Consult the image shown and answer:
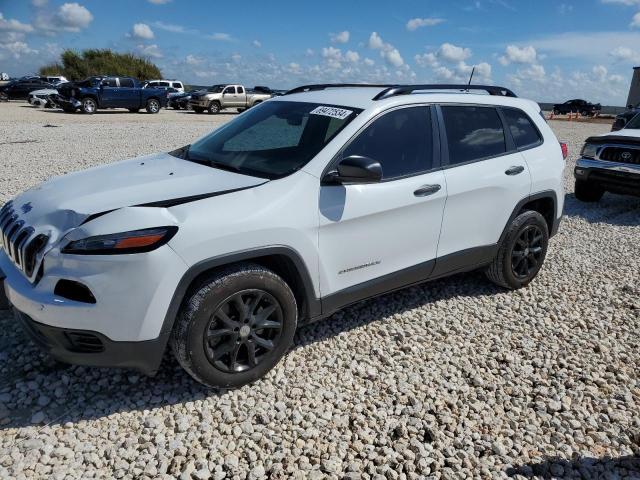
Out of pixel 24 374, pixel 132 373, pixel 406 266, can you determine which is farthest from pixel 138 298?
pixel 406 266

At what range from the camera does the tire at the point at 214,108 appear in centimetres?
2855

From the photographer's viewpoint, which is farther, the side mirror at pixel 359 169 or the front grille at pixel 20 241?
the side mirror at pixel 359 169

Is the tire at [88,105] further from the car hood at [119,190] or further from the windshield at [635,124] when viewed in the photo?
the car hood at [119,190]

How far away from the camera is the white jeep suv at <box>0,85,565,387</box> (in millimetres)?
2496

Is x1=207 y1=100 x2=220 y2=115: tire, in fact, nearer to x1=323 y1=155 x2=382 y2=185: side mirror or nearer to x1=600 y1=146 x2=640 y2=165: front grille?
x1=600 y1=146 x2=640 y2=165: front grille

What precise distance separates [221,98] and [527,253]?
26.7m

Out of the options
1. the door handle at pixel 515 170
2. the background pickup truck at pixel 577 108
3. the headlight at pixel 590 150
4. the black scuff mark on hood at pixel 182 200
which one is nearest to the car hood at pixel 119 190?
the black scuff mark on hood at pixel 182 200

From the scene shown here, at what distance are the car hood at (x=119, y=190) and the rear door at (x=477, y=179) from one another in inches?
60.9

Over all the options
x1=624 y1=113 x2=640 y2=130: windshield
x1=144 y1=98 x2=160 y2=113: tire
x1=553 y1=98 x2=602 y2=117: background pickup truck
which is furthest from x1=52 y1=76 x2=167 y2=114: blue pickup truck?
x1=553 y1=98 x2=602 y2=117: background pickup truck

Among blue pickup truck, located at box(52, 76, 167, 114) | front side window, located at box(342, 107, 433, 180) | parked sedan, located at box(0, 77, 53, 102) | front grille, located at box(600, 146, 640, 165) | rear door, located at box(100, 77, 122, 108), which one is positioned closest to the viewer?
front side window, located at box(342, 107, 433, 180)

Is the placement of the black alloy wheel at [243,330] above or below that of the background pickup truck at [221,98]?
below

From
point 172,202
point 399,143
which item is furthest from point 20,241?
point 399,143

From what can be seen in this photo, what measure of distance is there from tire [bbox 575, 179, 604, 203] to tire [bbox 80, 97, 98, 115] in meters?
22.7

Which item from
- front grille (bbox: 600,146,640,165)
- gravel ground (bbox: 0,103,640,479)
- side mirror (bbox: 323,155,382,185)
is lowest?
gravel ground (bbox: 0,103,640,479)
